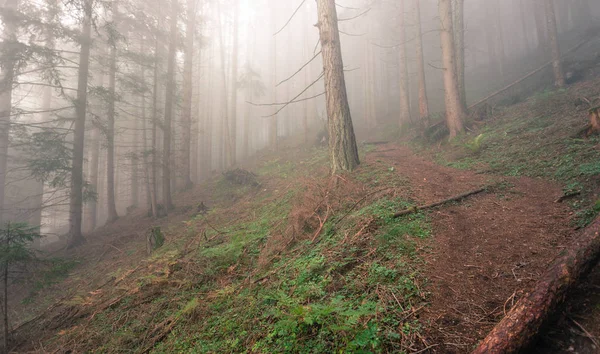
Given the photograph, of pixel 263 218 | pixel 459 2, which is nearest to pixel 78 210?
pixel 263 218

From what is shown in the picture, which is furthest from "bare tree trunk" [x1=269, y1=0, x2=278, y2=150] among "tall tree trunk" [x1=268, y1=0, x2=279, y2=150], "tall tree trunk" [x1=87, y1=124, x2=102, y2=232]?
"tall tree trunk" [x1=87, y1=124, x2=102, y2=232]

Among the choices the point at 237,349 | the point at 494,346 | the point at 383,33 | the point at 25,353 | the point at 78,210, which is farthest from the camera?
the point at 383,33

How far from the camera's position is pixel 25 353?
4.25 metres

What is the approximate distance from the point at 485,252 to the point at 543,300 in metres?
1.31

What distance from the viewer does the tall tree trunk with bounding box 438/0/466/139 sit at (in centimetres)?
1097

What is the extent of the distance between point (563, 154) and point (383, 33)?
2713cm

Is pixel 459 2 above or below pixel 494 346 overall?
above

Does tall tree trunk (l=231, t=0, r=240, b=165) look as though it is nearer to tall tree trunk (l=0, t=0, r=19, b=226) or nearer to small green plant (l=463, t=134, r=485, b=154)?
tall tree trunk (l=0, t=0, r=19, b=226)

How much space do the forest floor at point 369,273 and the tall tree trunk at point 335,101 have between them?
0.64 meters

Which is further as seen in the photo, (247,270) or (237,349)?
(247,270)

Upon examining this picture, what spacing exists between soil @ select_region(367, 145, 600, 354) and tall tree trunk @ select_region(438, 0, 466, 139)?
648 centimetres

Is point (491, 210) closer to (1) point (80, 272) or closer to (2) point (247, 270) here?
(2) point (247, 270)

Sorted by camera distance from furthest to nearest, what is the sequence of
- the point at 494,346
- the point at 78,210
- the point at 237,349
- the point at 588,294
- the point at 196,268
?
the point at 78,210
the point at 196,268
the point at 237,349
the point at 588,294
the point at 494,346

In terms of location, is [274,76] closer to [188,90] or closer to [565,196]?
[188,90]
